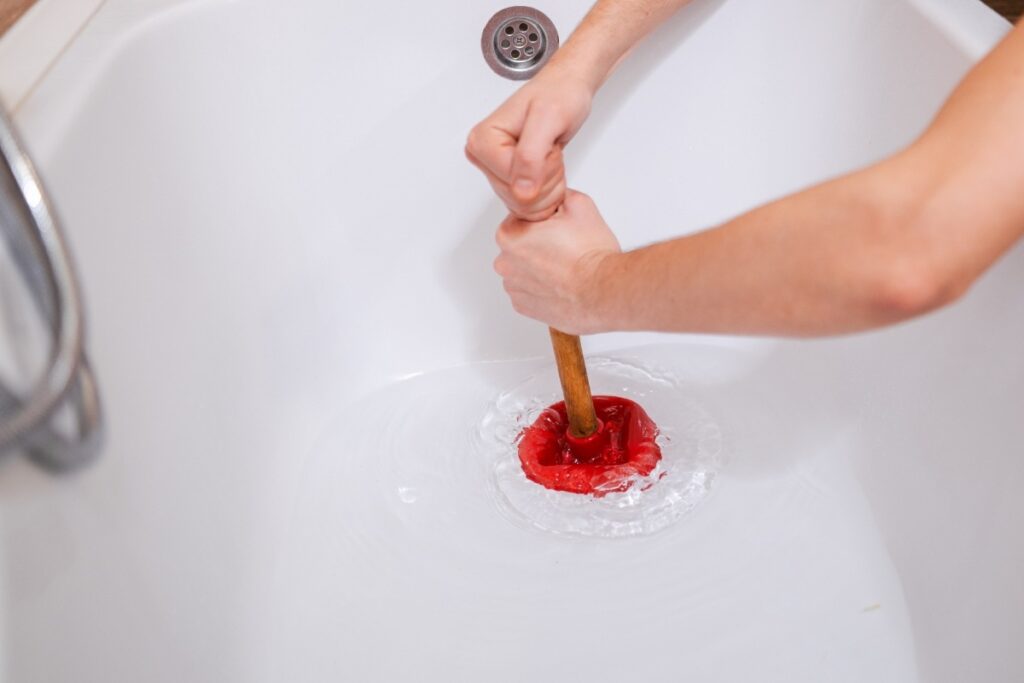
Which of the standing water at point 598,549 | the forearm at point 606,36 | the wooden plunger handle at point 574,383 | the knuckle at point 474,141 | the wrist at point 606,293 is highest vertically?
the forearm at point 606,36

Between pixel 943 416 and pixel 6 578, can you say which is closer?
pixel 6 578

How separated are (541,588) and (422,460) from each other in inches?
7.9

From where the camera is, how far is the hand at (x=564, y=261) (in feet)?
2.29

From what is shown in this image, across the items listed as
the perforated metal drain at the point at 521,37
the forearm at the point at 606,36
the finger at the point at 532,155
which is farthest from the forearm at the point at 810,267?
the perforated metal drain at the point at 521,37

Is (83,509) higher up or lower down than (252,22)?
lower down

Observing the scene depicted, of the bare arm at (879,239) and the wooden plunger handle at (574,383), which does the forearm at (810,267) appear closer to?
the bare arm at (879,239)

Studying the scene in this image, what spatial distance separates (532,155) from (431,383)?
1.47 ft

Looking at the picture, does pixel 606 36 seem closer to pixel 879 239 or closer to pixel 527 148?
pixel 527 148

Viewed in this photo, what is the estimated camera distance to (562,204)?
737 millimetres

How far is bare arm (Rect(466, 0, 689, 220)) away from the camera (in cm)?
68

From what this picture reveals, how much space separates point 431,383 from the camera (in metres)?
1.06

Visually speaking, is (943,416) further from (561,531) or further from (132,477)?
(132,477)

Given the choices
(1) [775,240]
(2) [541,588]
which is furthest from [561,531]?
(1) [775,240]

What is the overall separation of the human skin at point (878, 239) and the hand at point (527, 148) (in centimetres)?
12
